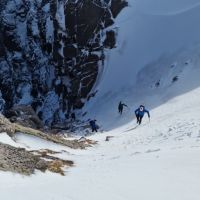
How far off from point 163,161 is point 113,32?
5642 cm

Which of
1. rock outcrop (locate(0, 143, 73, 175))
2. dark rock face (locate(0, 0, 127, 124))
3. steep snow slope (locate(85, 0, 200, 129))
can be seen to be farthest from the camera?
dark rock face (locate(0, 0, 127, 124))

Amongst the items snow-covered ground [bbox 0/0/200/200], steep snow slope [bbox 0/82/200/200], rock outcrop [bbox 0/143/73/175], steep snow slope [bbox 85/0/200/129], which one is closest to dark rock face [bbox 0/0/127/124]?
steep snow slope [bbox 85/0/200/129]

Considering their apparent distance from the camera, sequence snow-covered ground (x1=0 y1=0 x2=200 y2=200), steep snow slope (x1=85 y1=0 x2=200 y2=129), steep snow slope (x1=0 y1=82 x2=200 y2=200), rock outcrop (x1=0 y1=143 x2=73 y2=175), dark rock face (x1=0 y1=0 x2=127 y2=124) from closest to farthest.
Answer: steep snow slope (x1=0 y1=82 x2=200 y2=200) → snow-covered ground (x1=0 y1=0 x2=200 y2=200) → rock outcrop (x1=0 y1=143 x2=73 y2=175) → steep snow slope (x1=85 y1=0 x2=200 y2=129) → dark rock face (x1=0 y1=0 x2=127 y2=124)

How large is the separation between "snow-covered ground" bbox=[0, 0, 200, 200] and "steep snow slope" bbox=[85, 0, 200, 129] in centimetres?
15

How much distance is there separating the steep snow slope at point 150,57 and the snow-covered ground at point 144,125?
0.15m

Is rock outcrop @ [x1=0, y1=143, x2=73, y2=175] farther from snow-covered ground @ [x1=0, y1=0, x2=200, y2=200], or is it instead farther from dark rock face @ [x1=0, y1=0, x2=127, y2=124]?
dark rock face @ [x1=0, y1=0, x2=127, y2=124]

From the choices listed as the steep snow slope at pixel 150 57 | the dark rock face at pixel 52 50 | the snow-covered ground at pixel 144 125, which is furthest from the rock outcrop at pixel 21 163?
the dark rock face at pixel 52 50

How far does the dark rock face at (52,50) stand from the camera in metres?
69.8

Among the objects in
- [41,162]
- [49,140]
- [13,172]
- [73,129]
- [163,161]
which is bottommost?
[13,172]

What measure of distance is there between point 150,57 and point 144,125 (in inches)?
1149

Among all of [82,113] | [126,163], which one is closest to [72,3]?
[82,113]

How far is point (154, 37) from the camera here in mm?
69125

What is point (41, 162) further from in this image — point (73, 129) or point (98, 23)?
point (98, 23)

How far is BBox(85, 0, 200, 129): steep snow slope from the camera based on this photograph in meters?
57.1
